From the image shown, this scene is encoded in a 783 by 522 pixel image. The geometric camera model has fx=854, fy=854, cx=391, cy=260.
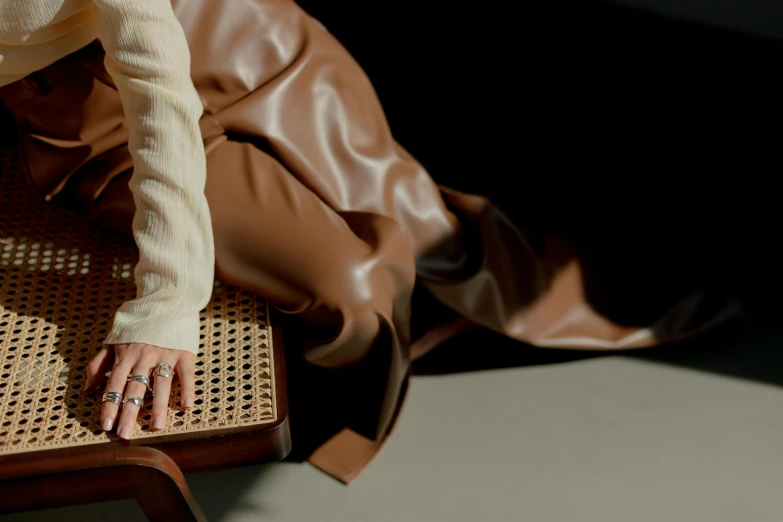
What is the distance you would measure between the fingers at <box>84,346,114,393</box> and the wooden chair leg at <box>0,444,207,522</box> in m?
0.11

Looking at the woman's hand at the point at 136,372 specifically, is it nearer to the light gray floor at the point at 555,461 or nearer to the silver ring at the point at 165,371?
the silver ring at the point at 165,371

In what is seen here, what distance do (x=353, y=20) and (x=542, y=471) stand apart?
3.18ft

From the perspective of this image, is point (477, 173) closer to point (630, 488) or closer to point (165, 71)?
point (630, 488)

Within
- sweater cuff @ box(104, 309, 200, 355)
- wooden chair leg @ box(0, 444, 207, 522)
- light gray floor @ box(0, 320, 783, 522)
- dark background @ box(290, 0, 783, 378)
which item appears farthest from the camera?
dark background @ box(290, 0, 783, 378)

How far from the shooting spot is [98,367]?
1.03 metres

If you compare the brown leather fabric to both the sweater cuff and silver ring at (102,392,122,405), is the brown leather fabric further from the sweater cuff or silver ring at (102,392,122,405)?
silver ring at (102,392,122,405)

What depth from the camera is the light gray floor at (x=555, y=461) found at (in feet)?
4.41

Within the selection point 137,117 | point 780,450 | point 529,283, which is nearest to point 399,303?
Answer: point 529,283

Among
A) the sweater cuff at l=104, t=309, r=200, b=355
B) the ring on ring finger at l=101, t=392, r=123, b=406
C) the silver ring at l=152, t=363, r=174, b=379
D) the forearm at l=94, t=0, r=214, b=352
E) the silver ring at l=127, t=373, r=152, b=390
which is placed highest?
the forearm at l=94, t=0, r=214, b=352

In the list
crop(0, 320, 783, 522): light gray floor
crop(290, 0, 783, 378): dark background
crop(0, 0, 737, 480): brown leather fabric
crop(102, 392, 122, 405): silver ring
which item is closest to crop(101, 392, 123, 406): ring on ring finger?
crop(102, 392, 122, 405): silver ring

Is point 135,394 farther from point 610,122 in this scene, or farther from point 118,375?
point 610,122

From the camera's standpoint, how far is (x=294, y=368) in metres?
1.59

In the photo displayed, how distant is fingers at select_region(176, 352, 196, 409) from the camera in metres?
1.01

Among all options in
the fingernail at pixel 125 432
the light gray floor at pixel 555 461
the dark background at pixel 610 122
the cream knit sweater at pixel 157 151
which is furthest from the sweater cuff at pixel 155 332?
the dark background at pixel 610 122
